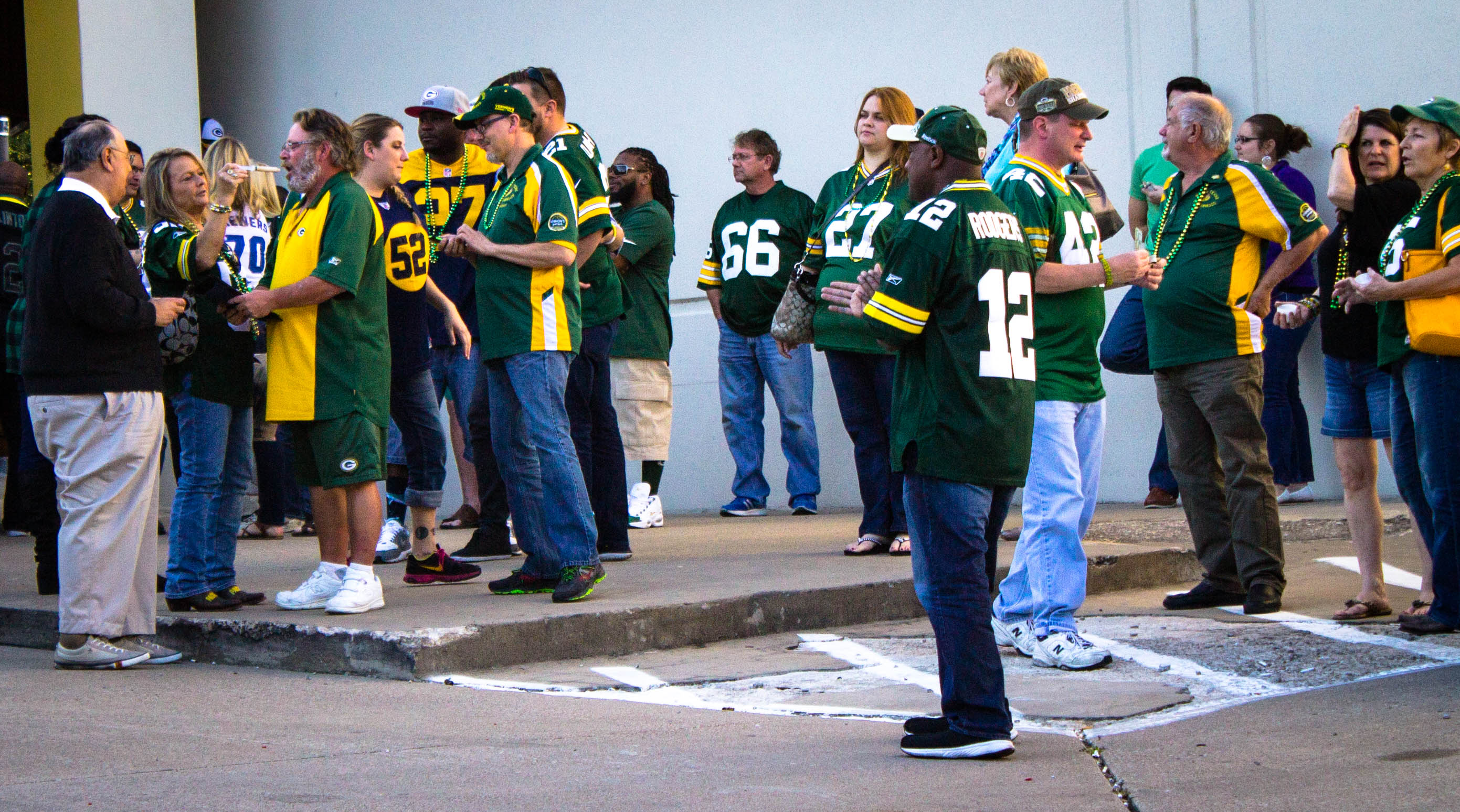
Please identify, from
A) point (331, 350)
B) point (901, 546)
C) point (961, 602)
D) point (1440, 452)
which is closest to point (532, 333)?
point (331, 350)

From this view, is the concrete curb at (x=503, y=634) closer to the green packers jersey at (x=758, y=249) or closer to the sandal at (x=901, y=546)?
the sandal at (x=901, y=546)

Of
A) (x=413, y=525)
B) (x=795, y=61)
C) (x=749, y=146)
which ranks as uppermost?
(x=795, y=61)

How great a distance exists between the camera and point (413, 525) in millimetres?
6750

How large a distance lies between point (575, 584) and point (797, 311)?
51.8 inches

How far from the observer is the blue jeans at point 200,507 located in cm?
590

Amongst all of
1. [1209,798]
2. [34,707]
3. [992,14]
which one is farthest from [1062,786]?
[992,14]

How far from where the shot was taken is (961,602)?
3900mm

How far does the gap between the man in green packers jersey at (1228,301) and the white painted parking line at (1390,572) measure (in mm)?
657

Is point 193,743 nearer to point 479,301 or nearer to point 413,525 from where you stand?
point 479,301

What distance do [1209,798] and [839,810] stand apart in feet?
2.70

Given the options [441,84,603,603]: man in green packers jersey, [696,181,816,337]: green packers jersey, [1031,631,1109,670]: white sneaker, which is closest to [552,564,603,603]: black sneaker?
[441,84,603,603]: man in green packers jersey

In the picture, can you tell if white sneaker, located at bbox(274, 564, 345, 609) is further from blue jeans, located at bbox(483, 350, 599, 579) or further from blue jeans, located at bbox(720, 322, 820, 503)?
blue jeans, located at bbox(720, 322, 820, 503)

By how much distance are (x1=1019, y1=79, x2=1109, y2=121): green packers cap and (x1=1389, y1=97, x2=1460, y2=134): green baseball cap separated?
3.79 ft

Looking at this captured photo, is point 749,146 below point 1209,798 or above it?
above
